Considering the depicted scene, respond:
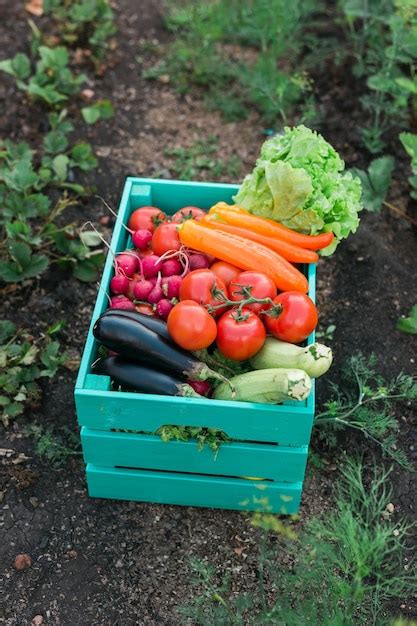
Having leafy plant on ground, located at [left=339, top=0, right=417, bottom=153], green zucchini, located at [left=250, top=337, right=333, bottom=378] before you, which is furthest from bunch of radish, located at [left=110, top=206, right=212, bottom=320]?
leafy plant on ground, located at [left=339, top=0, right=417, bottom=153]

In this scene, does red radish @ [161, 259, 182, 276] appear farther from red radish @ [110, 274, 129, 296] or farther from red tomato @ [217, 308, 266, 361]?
red tomato @ [217, 308, 266, 361]

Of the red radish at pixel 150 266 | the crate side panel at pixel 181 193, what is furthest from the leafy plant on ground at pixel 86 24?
the red radish at pixel 150 266

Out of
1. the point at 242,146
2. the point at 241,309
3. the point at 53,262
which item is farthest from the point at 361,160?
the point at 241,309

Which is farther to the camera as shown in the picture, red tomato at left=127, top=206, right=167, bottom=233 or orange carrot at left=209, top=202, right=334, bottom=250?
red tomato at left=127, top=206, right=167, bottom=233

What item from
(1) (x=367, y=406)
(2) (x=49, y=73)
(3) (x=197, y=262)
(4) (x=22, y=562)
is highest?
(3) (x=197, y=262)

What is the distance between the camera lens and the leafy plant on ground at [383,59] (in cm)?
438

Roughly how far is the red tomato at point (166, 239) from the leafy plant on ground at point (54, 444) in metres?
0.91

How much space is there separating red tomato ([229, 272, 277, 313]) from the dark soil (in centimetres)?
92

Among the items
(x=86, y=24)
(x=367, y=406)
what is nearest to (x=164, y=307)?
(x=367, y=406)

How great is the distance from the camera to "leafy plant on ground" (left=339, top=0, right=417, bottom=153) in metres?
4.38

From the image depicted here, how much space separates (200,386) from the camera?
9.68ft

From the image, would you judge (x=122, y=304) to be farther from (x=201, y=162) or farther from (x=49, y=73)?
(x=49, y=73)

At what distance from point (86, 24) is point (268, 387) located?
139 inches

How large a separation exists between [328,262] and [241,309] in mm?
1545
